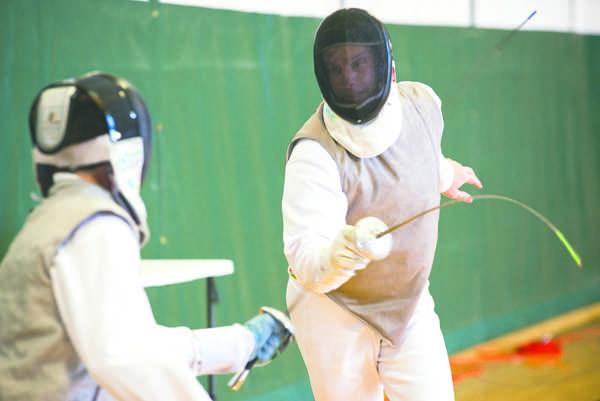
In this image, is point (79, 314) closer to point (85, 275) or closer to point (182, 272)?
point (85, 275)

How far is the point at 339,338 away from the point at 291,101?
145 centimetres

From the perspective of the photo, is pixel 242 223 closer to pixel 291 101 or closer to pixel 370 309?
pixel 291 101

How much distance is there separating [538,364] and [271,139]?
196 centimetres

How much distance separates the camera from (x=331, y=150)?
145 centimetres

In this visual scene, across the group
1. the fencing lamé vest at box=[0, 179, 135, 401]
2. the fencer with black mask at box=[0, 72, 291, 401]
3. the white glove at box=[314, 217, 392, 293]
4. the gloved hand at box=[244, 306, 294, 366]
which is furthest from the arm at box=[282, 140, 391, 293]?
the fencing lamé vest at box=[0, 179, 135, 401]

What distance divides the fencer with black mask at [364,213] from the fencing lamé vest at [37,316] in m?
0.49

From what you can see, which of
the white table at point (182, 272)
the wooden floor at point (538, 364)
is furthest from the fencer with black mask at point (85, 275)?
the wooden floor at point (538, 364)

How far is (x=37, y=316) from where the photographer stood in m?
1.04

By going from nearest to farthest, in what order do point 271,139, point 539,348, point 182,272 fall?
point 182,272 → point 271,139 → point 539,348

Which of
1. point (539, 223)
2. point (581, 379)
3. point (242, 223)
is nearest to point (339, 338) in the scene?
point (242, 223)

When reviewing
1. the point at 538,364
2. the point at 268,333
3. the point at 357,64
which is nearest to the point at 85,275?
the point at 268,333

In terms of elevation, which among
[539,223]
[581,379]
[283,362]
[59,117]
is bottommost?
[581,379]

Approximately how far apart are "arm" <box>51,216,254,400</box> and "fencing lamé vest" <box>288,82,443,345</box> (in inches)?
21.0

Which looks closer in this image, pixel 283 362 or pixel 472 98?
pixel 283 362
